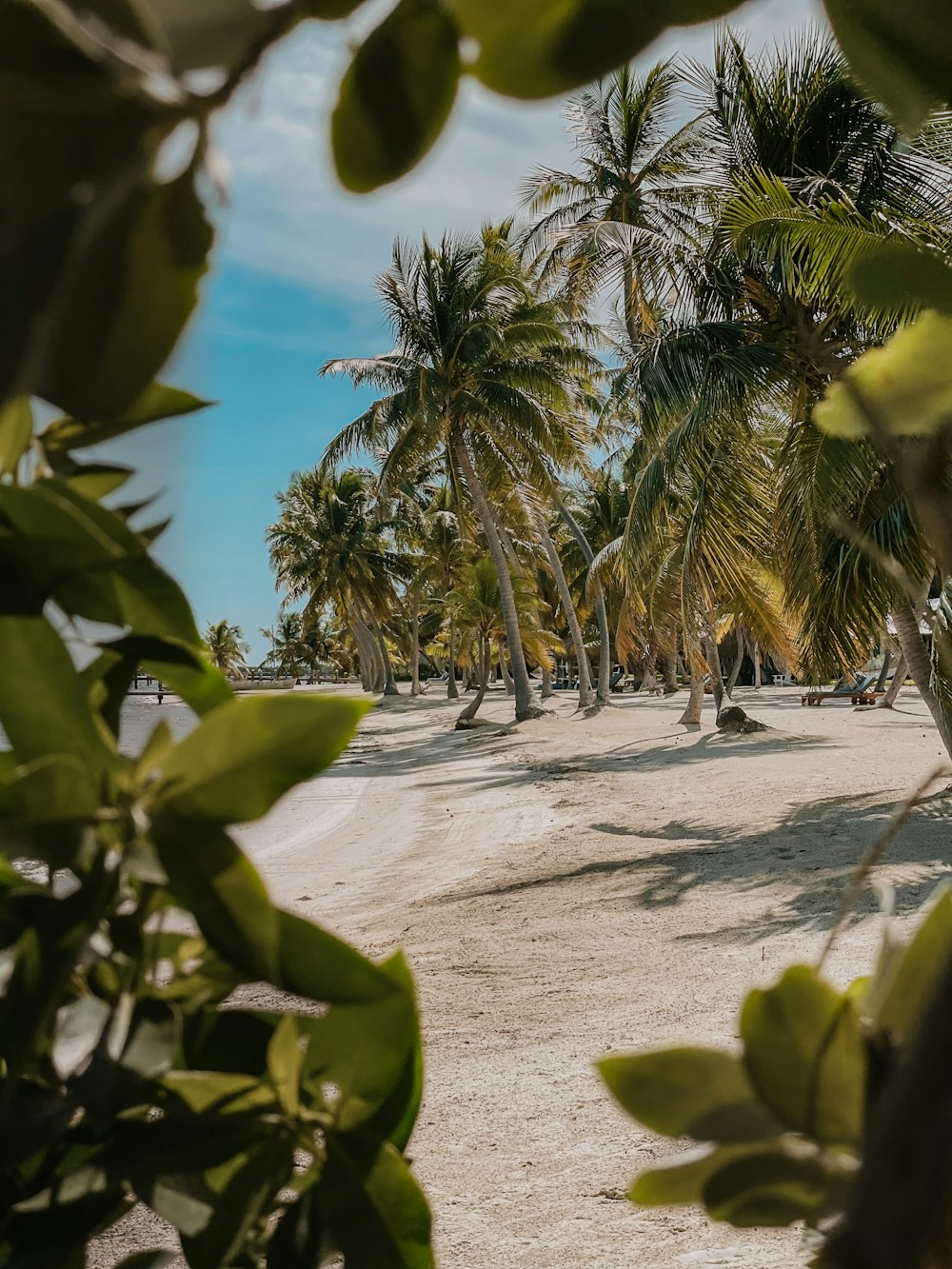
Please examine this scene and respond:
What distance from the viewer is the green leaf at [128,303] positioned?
14cm

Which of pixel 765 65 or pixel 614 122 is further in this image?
pixel 614 122

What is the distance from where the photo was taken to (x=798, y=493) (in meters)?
5.82

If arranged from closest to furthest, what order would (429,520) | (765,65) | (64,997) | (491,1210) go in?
1. (64,997)
2. (491,1210)
3. (765,65)
4. (429,520)

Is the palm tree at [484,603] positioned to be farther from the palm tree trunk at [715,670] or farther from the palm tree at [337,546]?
the palm tree at [337,546]

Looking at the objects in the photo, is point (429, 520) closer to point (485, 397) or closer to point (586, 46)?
point (485, 397)

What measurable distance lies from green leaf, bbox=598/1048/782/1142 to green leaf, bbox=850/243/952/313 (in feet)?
0.63

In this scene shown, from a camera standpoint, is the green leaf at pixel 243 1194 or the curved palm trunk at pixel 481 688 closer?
the green leaf at pixel 243 1194

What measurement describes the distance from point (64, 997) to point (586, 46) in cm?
23

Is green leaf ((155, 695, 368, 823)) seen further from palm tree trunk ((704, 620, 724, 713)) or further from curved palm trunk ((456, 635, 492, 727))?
curved palm trunk ((456, 635, 492, 727))

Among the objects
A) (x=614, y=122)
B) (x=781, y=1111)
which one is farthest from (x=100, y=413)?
(x=614, y=122)

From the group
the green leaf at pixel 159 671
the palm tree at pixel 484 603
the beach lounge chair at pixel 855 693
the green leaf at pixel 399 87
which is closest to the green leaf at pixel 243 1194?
the green leaf at pixel 159 671

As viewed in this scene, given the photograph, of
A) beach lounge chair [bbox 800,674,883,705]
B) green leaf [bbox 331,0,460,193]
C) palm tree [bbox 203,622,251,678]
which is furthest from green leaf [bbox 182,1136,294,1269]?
palm tree [bbox 203,622,251,678]

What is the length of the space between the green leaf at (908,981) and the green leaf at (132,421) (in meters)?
0.19

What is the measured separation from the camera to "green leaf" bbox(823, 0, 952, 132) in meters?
0.21
